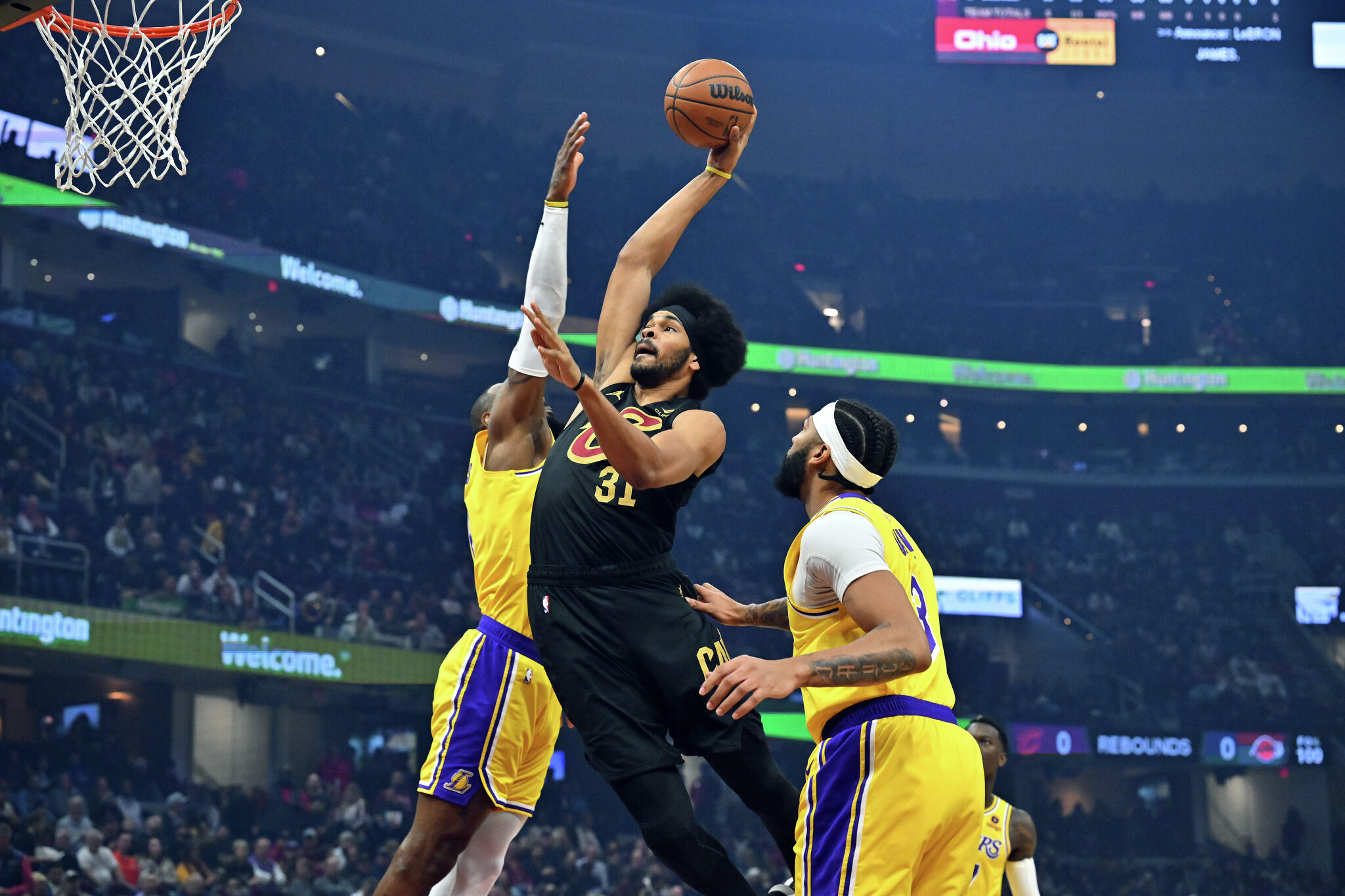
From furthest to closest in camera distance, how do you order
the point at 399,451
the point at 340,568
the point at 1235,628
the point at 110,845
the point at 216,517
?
1. the point at 1235,628
2. the point at 399,451
3. the point at 340,568
4. the point at 216,517
5. the point at 110,845

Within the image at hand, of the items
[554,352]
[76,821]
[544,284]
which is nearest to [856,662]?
[554,352]

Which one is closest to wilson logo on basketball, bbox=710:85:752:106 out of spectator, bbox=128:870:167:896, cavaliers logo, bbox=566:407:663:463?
cavaliers logo, bbox=566:407:663:463

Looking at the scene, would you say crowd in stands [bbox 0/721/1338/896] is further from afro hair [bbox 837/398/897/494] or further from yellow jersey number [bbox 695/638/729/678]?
afro hair [bbox 837/398/897/494]

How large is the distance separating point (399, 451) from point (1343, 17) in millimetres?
19132

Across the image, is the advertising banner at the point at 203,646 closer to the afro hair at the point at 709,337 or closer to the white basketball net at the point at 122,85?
the white basketball net at the point at 122,85

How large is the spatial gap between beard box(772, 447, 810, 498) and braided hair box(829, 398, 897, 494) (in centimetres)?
12

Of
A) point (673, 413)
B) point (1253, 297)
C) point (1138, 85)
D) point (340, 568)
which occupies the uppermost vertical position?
point (1138, 85)

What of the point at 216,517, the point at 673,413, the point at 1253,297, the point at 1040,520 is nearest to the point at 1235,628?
the point at 1040,520

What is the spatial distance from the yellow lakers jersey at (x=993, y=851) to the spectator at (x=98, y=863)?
392 inches

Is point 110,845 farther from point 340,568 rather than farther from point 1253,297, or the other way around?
point 1253,297

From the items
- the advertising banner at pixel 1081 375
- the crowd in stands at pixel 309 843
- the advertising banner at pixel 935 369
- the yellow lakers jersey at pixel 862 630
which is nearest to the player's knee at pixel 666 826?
the yellow lakers jersey at pixel 862 630

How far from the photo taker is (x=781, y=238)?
76.0 ft

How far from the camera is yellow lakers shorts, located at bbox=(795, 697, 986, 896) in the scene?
3.25 m

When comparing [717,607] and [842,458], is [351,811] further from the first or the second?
[842,458]
